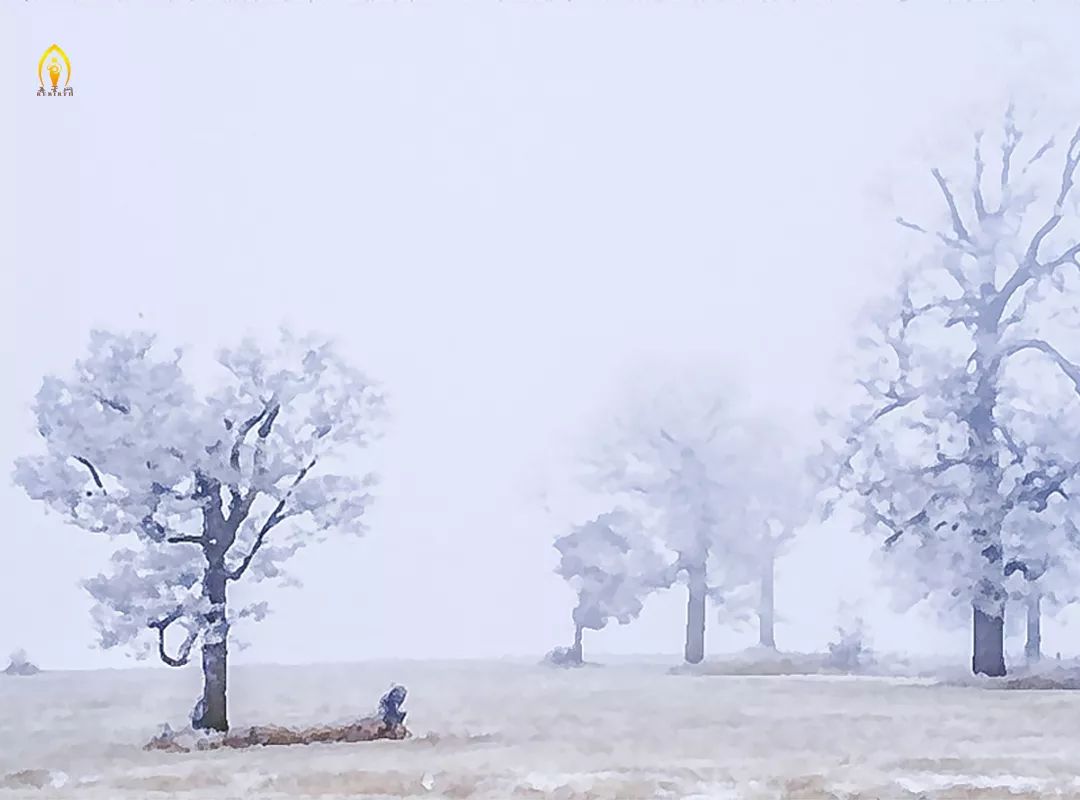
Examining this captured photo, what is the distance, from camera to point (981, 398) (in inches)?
132

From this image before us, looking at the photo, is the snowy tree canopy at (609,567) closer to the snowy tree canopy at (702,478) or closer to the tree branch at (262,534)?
the snowy tree canopy at (702,478)

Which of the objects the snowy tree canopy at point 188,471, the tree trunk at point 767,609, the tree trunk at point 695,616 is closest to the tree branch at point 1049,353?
the tree trunk at point 767,609

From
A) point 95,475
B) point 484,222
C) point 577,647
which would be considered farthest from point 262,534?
point 484,222

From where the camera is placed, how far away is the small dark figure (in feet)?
10.5

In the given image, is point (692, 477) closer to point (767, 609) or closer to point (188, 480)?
point (767, 609)

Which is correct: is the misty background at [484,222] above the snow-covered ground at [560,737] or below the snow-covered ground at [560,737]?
above

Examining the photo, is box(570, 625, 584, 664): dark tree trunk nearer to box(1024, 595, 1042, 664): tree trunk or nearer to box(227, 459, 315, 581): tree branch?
box(227, 459, 315, 581): tree branch

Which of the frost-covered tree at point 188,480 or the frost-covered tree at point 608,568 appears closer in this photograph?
the frost-covered tree at point 188,480

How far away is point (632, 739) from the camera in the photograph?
3.18 metres

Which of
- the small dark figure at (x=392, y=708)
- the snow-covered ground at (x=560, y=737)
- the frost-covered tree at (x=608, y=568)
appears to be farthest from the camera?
the frost-covered tree at (x=608, y=568)

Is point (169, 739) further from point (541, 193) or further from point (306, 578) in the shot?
point (541, 193)

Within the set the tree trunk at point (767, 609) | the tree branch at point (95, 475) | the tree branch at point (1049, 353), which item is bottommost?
the tree trunk at point (767, 609)

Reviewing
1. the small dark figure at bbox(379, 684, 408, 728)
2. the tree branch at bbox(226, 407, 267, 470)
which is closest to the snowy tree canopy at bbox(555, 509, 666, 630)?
the small dark figure at bbox(379, 684, 408, 728)

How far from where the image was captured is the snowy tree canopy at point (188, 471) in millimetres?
3150
